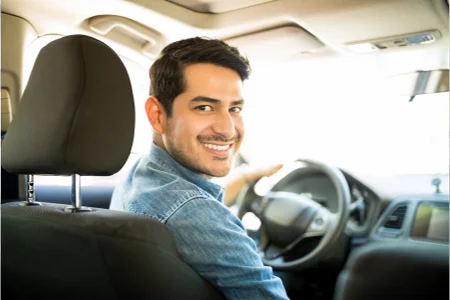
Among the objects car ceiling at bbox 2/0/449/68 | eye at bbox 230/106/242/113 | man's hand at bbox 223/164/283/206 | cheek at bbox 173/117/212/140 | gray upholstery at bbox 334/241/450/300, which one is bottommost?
gray upholstery at bbox 334/241/450/300

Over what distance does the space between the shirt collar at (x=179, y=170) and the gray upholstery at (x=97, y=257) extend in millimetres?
249

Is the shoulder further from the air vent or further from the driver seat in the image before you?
the air vent

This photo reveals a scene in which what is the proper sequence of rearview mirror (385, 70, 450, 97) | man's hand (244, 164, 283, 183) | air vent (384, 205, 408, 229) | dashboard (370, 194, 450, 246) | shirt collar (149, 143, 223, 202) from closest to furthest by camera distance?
shirt collar (149, 143, 223, 202) → rearview mirror (385, 70, 450, 97) → man's hand (244, 164, 283, 183) → dashboard (370, 194, 450, 246) → air vent (384, 205, 408, 229)

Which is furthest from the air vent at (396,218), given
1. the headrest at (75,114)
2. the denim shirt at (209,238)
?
the headrest at (75,114)

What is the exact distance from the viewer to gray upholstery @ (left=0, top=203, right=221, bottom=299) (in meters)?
1.04

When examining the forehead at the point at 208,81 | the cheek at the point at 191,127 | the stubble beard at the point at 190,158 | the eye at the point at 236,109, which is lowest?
the stubble beard at the point at 190,158

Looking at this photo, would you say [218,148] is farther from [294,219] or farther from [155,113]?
[294,219]

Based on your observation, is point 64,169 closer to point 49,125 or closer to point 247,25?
point 49,125

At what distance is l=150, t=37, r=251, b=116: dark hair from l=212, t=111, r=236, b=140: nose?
13 cm

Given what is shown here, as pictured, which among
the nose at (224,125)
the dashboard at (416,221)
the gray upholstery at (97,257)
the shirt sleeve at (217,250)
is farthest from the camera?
the dashboard at (416,221)

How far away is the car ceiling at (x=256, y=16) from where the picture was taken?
5.59ft

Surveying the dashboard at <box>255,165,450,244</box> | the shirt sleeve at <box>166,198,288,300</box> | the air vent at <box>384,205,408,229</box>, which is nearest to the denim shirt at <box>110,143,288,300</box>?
the shirt sleeve at <box>166,198,288,300</box>

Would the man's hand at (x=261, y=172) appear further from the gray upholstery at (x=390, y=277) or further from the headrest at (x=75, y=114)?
the headrest at (x=75, y=114)

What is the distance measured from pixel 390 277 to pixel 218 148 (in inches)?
23.4
